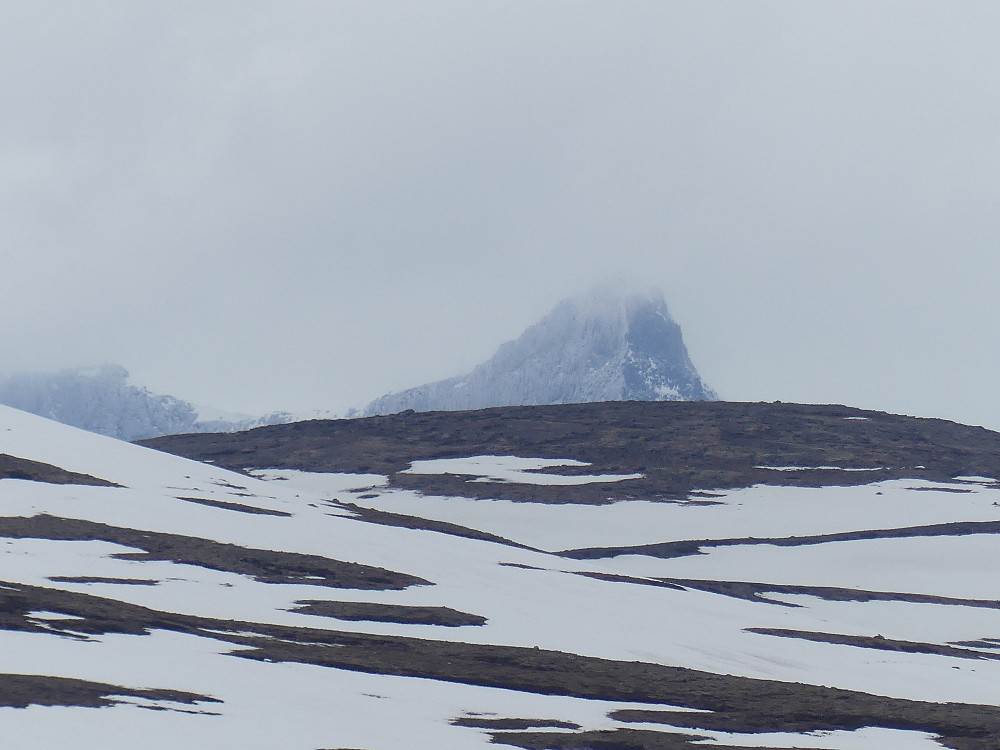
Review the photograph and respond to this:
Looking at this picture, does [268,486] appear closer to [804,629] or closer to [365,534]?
[365,534]

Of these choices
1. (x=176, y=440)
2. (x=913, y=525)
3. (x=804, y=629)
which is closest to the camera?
(x=804, y=629)

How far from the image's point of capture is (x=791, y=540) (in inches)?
2346

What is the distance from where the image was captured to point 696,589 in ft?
155

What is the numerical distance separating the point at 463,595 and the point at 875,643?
13.9 m

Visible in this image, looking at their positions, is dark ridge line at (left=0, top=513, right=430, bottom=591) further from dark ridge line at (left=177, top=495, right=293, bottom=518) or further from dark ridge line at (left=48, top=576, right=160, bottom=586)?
dark ridge line at (left=177, top=495, right=293, bottom=518)

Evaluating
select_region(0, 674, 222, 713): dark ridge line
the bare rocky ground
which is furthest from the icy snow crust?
the bare rocky ground

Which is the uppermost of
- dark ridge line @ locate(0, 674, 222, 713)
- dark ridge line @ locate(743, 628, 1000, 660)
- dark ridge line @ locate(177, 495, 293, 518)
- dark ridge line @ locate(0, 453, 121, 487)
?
dark ridge line @ locate(0, 453, 121, 487)

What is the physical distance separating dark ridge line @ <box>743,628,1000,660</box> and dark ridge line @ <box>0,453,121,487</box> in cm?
2509

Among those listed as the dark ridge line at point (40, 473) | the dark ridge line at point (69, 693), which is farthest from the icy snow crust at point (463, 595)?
the dark ridge line at point (40, 473)

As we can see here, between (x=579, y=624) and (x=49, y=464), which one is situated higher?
(x=49, y=464)

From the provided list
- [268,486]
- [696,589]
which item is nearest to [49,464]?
[268,486]

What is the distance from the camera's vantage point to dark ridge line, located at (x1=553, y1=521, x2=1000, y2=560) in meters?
A: 56.9

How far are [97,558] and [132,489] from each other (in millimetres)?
12630

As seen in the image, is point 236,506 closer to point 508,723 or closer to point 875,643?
→ point 875,643
